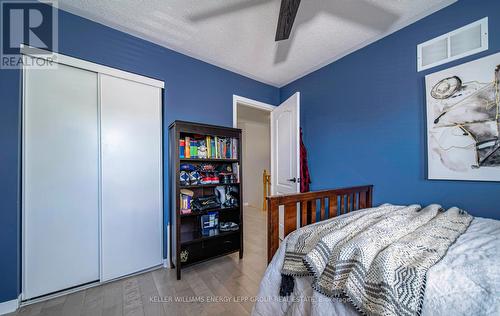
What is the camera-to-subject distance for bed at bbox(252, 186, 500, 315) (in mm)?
642

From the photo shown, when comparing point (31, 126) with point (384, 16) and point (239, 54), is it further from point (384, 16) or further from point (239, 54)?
point (384, 16)

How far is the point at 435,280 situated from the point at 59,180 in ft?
8.21

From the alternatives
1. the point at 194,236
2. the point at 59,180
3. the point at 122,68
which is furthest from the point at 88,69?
the point at 194,236

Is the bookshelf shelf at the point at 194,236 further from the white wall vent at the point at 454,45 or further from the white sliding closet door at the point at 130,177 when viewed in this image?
the white wall vent at the point at 454,45

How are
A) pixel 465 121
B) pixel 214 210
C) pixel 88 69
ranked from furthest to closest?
pixel 214 210 < pixel 88 69 < pixel 465 121

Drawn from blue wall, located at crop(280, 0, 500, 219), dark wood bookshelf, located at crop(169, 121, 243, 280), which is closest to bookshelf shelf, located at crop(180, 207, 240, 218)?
dark wood bookshelf, located at crop(169, 121, 243, 280)

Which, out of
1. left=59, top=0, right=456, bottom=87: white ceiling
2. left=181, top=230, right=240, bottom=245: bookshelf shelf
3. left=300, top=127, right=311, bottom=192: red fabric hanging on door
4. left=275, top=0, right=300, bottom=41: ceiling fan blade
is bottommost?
left=181, top=230, right=240, bottom=245: bookshelf shelf

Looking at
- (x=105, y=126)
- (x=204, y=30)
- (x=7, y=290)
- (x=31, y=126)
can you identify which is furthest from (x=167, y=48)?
(x=7, y=290)

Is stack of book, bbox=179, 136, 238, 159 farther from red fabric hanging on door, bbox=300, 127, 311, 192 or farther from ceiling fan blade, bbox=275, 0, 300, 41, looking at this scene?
ceiling fan blade, bbox=275, 0, 300, 41

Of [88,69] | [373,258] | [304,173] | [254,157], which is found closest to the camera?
[373,258]

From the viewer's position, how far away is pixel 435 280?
70cm

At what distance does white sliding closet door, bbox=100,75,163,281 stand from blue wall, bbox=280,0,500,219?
2.10 meters

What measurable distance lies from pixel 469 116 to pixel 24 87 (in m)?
3.54

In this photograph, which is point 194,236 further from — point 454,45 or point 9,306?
point 454,45
